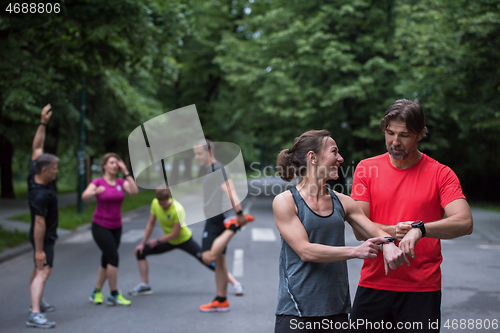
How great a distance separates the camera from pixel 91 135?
73.3 ft

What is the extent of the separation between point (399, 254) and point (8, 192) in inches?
1029

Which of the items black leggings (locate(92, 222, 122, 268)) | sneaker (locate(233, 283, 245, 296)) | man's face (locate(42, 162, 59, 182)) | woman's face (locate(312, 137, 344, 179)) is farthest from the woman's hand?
sneaker (locate(233, 283, 245, 296))

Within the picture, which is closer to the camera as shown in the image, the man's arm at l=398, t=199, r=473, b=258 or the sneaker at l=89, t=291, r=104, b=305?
the man's arm at l=398, t=199, r=473, b=258

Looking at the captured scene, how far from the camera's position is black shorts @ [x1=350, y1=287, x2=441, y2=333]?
9.04 feet

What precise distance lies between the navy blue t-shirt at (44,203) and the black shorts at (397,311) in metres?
3.92

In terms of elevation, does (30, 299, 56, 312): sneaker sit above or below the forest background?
below

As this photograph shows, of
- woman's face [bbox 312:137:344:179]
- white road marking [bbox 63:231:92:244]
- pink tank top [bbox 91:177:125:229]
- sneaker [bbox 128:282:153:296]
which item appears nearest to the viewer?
woman's face [bbox 312:137:344:179]

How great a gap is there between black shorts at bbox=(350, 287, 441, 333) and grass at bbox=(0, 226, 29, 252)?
28.8 feet

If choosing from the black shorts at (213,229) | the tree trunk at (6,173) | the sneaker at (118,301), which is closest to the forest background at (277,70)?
the tree trunk at (6,173)

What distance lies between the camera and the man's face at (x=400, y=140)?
2.77 meters

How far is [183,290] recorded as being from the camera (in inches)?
275

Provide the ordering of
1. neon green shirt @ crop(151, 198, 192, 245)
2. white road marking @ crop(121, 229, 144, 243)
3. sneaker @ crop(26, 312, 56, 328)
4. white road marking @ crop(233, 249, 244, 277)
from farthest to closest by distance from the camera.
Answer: white road marking @ crop(121, 229, 144, 243), white road marking @ crop(233, 249, 244, 277), neon green shirt @ crop(151, 198, 192, 245), sneaker @ crop(26, 312, 56, 328)

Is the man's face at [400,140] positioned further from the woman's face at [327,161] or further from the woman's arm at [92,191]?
the woman's arm at [92,191]

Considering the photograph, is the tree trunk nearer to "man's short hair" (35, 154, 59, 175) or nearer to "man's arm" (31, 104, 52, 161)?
"man's arm" (31, 104, 52, 161)
